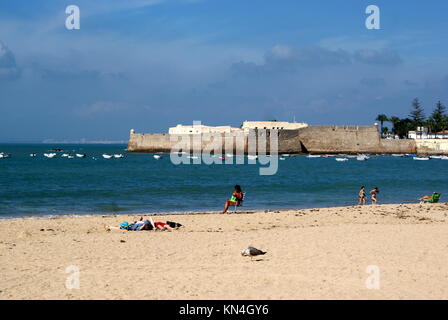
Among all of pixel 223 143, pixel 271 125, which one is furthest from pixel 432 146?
pixel 223 143

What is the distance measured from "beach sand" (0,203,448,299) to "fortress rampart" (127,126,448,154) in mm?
56048

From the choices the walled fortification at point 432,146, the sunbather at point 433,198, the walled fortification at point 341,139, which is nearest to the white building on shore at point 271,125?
the walled fortification at point 341,139

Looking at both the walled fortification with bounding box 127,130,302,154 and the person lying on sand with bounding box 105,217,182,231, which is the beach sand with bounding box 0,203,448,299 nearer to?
the person lying on sand with bounding box 105,217,182,231

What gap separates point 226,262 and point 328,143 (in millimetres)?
67614

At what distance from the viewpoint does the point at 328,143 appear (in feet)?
245

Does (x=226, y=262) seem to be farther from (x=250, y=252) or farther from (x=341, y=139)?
(x=341, y=139)

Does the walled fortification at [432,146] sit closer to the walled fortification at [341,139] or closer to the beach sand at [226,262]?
the walled fortification at [341,139]

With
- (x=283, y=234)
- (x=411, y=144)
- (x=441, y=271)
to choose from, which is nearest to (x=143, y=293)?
(x=441, y=271)

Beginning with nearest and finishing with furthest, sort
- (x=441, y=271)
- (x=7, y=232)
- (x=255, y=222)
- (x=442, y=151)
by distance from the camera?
1. (x=441, y=271)
2. (x=7, y=232)
3. (x=255, y=222)
4. (x=442, y=151)

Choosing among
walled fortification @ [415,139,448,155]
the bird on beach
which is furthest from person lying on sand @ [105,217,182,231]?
walled fortification @ [415,139,448,155]

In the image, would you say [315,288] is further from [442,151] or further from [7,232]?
[442,151]

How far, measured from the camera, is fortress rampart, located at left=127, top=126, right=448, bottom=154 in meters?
70.8
